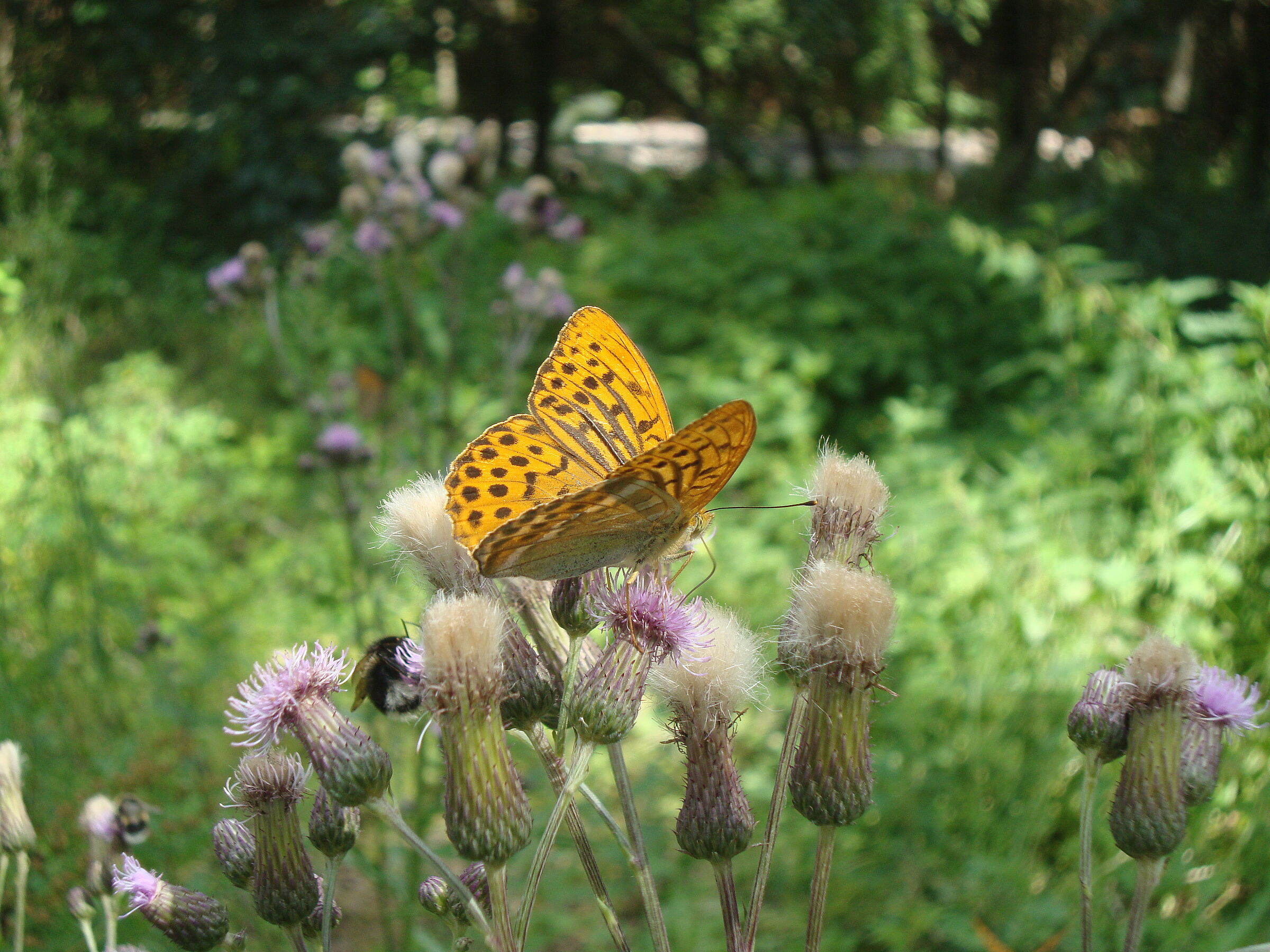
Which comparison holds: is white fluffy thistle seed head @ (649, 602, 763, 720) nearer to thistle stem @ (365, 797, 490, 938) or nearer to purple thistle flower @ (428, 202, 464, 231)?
thistle stem @ (365, 797, 490, 938)

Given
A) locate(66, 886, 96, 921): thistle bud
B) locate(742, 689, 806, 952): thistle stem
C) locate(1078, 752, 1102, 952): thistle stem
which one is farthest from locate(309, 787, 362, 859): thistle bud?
locate(1078, 752, 1102, 952): thistle stem

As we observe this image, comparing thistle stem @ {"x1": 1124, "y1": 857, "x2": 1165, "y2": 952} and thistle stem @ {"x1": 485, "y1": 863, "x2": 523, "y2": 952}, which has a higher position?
thistle stem @ {"x1": 485, "y1": 863, "x2": 523, "y2": 952}

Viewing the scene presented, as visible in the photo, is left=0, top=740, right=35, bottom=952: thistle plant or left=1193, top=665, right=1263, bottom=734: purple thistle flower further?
left=0, top=740, right=35, bottom=952: thistle plant

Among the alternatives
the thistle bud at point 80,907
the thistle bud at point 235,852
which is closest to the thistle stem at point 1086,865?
the thistle bud at point 235,852

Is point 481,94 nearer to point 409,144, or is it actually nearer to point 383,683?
point 409,144

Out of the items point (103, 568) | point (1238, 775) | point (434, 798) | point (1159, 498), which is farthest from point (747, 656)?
point (103, 568)
